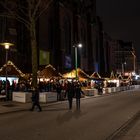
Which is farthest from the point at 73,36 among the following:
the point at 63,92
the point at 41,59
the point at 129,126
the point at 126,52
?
the point at 126,52

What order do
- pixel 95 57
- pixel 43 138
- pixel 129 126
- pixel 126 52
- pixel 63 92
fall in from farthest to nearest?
pixel 126 52 → pixel 95 57 → pixel 63 92 → pixel 129 126 → pixel 43 138

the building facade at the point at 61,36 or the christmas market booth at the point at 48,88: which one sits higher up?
the building facade at the point at 61,36

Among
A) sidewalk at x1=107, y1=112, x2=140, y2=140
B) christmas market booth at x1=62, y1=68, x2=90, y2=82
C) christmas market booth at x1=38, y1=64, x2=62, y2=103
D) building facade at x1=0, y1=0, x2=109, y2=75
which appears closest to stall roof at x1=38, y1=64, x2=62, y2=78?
christmas market booth at x1=38, y1=64, x2=62, y2=103

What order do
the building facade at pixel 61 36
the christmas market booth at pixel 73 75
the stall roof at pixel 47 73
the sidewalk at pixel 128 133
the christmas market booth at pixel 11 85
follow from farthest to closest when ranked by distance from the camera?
the building facade at pixel 61 36
the christmas market booth at pixel 73 75
the stall roof at pixel 47 73
the christmas market booth at pixel 11 85
the sidewalk at pixel 128 133

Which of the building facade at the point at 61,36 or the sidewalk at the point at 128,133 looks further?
the building facade at the point at 61,36

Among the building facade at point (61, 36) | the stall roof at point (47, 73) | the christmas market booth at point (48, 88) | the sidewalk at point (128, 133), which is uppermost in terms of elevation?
the building facade at point (61, 36)

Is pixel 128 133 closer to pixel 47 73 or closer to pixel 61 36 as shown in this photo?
pixel 47 73

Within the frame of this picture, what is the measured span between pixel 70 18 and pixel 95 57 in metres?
23.8

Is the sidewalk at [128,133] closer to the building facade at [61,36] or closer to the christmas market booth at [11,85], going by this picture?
the christmas market booth at [11,85]

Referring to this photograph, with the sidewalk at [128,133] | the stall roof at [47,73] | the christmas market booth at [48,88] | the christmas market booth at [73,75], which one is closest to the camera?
the sidewalk at [128,133]

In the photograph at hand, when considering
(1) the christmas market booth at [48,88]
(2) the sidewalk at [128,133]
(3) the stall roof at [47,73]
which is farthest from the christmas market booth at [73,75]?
(2) the sidewalk at [128,133]

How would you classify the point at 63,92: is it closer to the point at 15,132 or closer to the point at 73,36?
the point at 15,132

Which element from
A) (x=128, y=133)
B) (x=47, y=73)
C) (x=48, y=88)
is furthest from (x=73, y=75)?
(x=128, y=133)

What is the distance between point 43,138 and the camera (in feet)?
41.9
